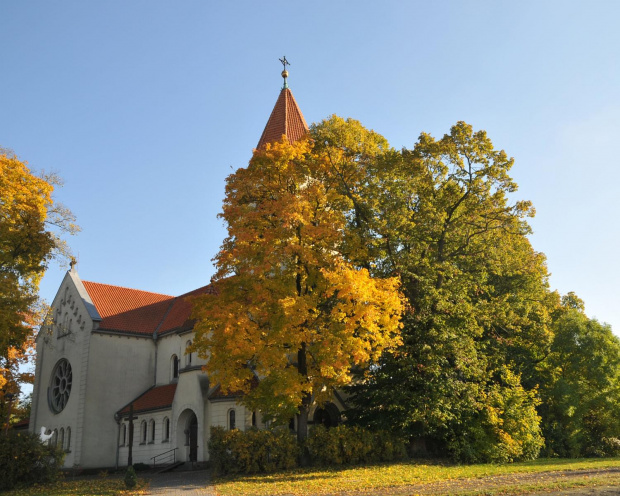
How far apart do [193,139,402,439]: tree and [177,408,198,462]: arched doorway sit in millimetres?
8052

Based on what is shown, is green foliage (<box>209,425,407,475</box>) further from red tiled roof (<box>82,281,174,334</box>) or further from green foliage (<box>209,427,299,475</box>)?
red tiled roof (<box>82,281,174,334</box>)

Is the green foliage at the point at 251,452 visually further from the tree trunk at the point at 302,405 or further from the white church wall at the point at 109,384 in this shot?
the white church wall at the point at 109,384

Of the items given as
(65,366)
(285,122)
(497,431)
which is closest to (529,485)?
(497,431)

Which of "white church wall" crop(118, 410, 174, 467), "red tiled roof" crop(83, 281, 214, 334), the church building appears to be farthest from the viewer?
"red tiled roof" crop(83, 281, 214, 334)

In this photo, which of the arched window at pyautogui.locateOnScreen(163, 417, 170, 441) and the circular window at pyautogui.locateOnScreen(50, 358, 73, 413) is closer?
the arched window at pyautogui.locateOnScreen(163, 417, 170, 441)

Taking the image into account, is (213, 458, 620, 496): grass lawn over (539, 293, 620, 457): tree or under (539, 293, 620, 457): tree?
under

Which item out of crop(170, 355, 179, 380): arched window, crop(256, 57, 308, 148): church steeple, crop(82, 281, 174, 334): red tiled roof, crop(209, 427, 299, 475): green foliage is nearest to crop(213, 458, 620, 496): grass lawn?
crop(209, 427, 299, 475): green foliage

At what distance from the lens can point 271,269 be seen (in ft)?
65.9

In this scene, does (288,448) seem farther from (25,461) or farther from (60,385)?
(60,385)

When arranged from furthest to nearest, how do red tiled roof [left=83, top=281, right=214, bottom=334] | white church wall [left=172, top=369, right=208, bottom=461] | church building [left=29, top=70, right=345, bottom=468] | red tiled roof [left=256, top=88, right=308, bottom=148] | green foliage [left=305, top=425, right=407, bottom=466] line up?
red tiled roof [left=83, top=281, right=214, bottom=334] < red tiled roof [left=256, top=88, right=308, bottom=148] < church building [left=29, top=70, right=345, bottom=468] < white church wall [left=172, top=369, right=208, bottom=461] < green foliage [left=305, top=425, right=407, bottom=466]

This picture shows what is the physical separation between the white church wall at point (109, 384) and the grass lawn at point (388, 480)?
16.1 metres

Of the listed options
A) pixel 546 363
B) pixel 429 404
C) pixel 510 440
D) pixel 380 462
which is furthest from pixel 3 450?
pixel 546 363

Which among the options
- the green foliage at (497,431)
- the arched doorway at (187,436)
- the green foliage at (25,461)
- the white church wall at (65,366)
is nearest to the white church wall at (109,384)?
the white church wall at (65,366)

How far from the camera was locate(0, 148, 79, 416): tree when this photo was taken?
20.9 m
